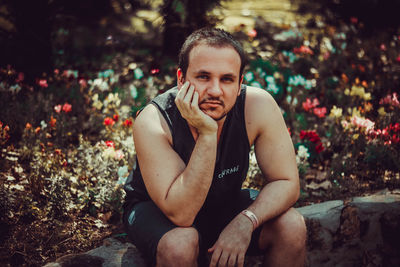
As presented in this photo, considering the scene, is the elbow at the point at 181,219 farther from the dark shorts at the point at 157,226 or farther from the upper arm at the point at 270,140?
the upper arm at the point at 270,140

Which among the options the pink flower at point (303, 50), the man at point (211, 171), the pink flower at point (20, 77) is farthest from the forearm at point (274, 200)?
the pink flower at point (20, 77)

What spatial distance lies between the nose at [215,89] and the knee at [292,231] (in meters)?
0.83

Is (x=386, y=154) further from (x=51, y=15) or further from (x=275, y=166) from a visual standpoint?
(x=51, y=15)

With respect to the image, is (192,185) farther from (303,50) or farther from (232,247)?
(303,50)

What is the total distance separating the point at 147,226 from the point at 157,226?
0.07 meters

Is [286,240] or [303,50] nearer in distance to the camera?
[286,240]

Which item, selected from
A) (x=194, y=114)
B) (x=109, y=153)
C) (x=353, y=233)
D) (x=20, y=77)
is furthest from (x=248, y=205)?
(x=20, y=77)

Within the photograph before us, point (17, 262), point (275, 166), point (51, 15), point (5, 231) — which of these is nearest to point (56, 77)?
point (51, 15)

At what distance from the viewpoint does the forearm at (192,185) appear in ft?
6.77

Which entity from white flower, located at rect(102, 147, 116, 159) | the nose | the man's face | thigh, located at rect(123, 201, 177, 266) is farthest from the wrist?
white flower, located at rect(102, 147, 116, 159)

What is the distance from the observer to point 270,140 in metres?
2.40

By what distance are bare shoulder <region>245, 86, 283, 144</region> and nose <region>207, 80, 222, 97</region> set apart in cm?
31

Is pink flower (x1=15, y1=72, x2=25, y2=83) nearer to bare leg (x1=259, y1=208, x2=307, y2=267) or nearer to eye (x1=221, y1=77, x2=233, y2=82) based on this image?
eye (x1=221, y1=77, x2=233, y2=82)

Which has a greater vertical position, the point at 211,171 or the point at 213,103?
the point at 213,103
